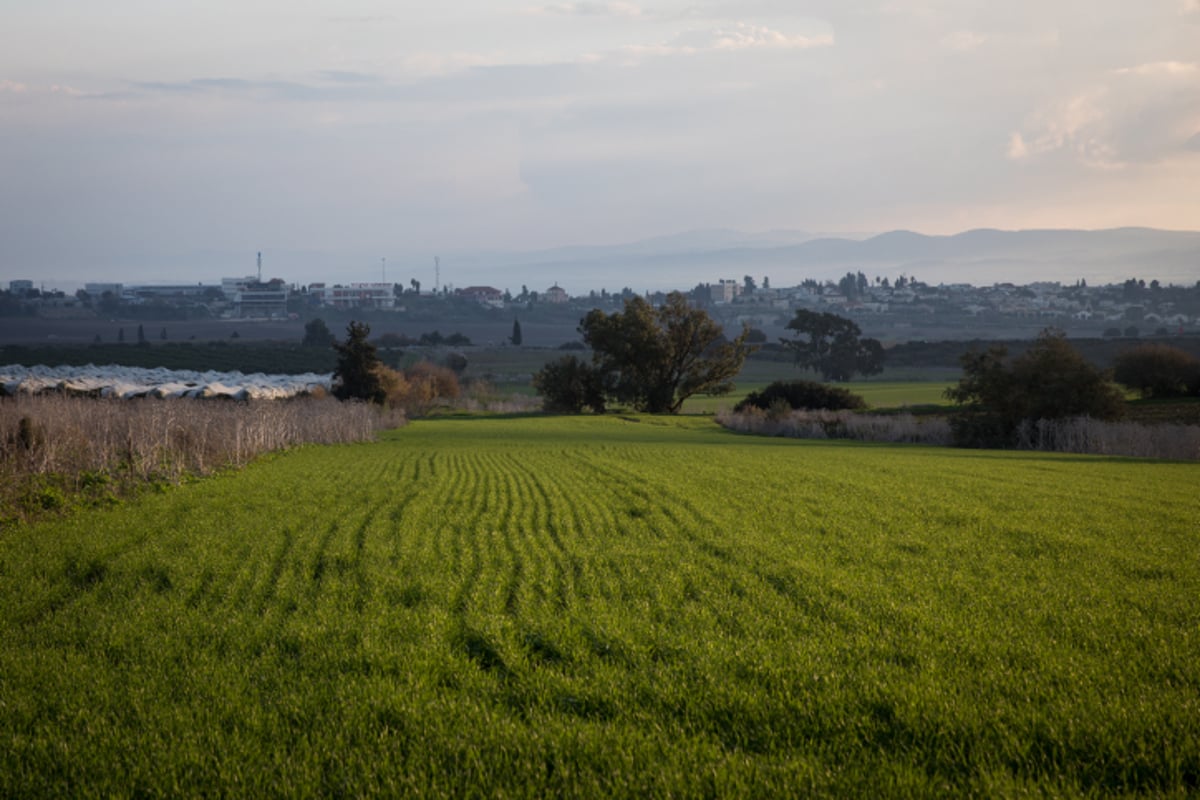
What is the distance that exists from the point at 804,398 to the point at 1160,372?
21499 millimetres

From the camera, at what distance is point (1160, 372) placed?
55.6m

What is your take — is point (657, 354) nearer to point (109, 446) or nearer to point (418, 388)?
point (418, 388)

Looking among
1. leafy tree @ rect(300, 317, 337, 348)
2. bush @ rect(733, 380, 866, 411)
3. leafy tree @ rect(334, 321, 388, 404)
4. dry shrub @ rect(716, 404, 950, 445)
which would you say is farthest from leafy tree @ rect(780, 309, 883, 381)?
leafy tree @ rect(300, 317, 337, 348)

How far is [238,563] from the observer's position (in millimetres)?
10891

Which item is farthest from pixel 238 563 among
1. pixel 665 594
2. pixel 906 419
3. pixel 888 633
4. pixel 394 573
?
pixel 906 419

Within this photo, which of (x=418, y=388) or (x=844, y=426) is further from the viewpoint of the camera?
(x=418, y=388)

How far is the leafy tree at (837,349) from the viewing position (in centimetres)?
10406

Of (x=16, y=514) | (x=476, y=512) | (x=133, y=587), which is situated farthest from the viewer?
(x=476, y=512)

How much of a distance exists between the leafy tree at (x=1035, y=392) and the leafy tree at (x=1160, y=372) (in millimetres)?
17968

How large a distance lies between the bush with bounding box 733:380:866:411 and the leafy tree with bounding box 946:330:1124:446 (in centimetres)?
1685

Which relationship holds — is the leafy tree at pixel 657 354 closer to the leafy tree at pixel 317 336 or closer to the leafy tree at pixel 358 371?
the leafy tree at pixel 358 371

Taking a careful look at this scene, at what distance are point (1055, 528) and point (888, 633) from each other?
672cm

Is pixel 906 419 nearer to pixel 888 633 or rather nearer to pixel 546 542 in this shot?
pixel 546 542

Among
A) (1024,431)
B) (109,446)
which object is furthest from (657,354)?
(109,446)
